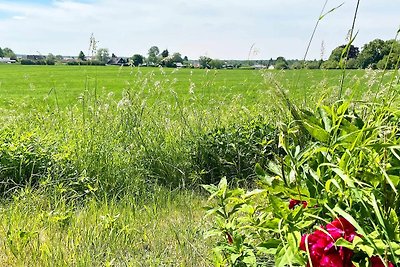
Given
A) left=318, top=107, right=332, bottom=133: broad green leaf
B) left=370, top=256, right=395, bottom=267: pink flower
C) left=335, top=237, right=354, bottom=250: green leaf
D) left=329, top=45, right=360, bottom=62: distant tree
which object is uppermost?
left=329, top=45, right=360, bottom=62: distant tree

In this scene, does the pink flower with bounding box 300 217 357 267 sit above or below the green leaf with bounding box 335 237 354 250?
below

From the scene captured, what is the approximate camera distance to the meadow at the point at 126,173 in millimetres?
2295

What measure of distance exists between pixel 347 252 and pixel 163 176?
2444mm

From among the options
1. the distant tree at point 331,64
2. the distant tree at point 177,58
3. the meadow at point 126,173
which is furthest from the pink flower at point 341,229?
the distant tree at point 177,58

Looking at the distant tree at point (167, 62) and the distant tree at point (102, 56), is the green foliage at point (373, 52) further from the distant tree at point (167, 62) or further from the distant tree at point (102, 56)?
the distant tree at point (102, 56)

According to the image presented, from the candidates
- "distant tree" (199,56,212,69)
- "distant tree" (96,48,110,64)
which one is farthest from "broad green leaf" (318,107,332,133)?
"distant tree" (199,56,212,69)

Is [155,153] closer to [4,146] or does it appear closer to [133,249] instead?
[4,146]

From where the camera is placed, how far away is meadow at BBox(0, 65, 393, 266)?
2.29 meters

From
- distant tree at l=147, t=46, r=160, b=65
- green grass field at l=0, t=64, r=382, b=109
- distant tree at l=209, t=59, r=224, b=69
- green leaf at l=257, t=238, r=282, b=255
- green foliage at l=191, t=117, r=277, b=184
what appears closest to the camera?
green leaf at l=257, t=238, r=282, b=255

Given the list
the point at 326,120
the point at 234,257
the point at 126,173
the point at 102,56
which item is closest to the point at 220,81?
the point at 102,56

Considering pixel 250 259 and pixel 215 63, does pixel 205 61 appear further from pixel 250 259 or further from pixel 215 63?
pixel 250 259

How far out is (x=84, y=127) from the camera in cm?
366

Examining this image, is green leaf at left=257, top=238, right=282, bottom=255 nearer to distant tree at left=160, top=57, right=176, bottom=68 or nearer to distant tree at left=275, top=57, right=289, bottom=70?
distant tree at left=275, top=57, right=289, bottom=70

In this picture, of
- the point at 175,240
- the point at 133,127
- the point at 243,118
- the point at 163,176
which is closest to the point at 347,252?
the point at 175,240
